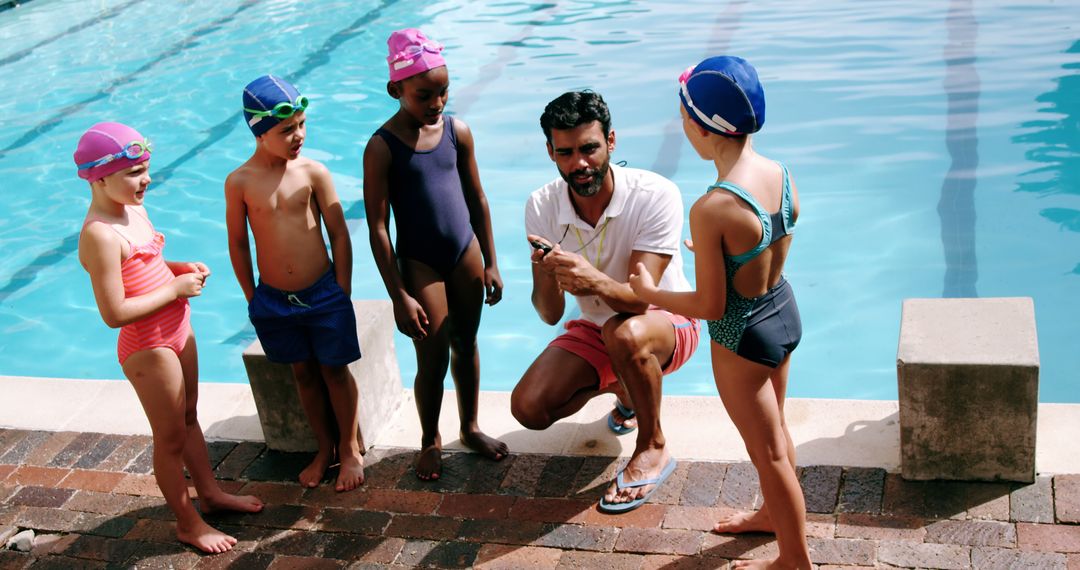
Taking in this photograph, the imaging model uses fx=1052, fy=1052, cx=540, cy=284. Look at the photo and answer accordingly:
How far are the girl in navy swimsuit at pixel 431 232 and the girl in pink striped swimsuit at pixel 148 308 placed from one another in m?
0.78

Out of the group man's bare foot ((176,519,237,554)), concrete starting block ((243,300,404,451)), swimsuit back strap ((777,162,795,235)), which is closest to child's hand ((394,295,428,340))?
concrete starting block ((243,300,404,451))

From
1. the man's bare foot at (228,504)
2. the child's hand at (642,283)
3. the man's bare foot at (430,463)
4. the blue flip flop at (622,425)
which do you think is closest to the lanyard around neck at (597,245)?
the blue flip flop at (622,425)

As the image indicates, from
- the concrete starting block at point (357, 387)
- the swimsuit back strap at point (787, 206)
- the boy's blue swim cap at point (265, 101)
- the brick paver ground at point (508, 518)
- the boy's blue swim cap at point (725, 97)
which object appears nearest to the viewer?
the boy's blue swim cap at point (725, 97)

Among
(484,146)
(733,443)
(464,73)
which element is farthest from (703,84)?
(464,73)

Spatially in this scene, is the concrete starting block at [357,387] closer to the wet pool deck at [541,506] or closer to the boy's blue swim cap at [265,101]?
the wet pool deck at [541,506]

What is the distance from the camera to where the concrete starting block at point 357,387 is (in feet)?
15.5

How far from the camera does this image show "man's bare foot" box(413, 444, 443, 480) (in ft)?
14.8

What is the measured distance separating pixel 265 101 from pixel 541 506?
76.5 inches

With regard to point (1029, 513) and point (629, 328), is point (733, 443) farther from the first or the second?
point (1029, 513)

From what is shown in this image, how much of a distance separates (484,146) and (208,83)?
12.8 feet

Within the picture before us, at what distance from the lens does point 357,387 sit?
15.5ft

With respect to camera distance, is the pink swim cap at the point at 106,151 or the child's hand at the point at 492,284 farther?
the child's hand at the point at 492,284

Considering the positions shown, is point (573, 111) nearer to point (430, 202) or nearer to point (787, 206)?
point (430, 202)

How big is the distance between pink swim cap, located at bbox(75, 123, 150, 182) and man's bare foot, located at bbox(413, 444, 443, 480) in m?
1.70
